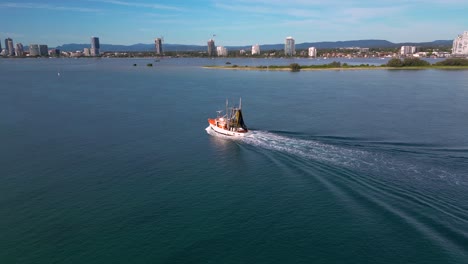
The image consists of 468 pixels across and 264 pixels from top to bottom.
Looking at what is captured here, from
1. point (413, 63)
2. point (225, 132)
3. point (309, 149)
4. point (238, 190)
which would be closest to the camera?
point (238, 190)

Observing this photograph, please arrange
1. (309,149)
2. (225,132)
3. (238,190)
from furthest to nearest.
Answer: (225,132) → (309,149) → (238,190)

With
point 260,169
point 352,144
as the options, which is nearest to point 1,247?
point 260,169

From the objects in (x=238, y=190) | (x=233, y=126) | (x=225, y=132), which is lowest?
(x=238, y=190)

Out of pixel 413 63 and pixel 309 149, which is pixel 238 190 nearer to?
pixel 309 149

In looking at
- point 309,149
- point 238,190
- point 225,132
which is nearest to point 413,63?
point 225,132

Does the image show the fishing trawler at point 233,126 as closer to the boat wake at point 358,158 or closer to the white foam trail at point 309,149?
the white foam trail at point 309,149

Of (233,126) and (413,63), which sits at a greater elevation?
(413,63)

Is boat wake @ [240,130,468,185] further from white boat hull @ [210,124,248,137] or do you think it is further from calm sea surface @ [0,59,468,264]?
A: white boat hull @ [210,124,248,137]

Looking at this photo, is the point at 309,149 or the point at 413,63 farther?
the point at 413,63
